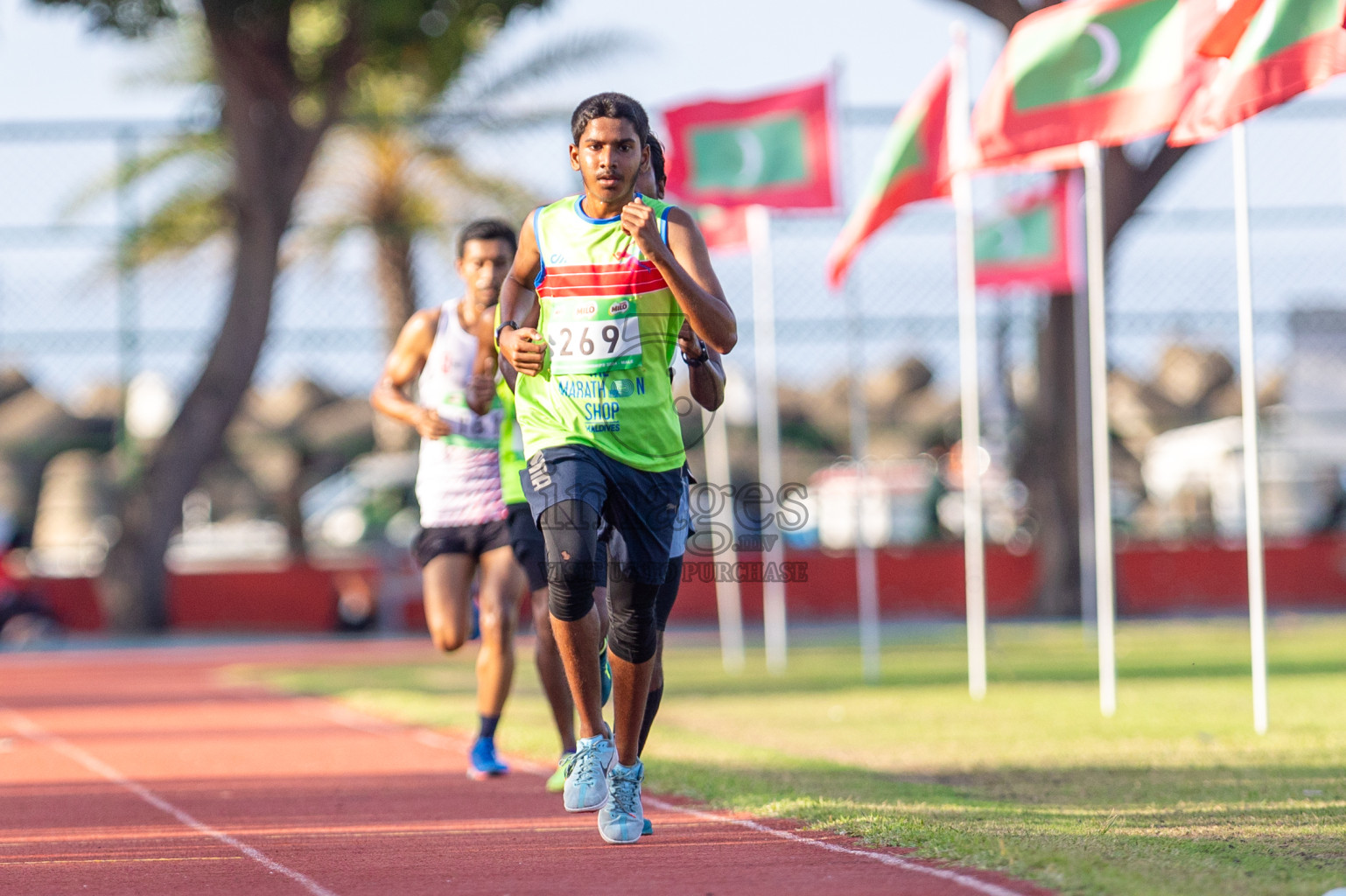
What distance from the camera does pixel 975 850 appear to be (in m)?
4.96

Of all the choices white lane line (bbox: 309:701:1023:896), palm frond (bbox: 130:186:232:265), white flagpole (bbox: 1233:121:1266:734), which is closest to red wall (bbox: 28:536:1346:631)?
palm frond (bbox: 130:186:232:265)

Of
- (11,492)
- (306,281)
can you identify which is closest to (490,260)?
(306,281)

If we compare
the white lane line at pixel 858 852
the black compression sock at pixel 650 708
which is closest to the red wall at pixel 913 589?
the white lane line at pixel 858 852

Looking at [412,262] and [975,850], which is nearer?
[975,850]

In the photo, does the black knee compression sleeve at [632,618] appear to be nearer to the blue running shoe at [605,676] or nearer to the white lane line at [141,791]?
the blue running shoe at [605,676]

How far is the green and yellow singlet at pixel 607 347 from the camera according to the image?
5.30 metres

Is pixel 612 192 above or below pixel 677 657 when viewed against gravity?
above

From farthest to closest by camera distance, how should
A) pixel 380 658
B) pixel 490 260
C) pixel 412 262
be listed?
pixel 412 262 → pixel 380 658 → pixel 490 260

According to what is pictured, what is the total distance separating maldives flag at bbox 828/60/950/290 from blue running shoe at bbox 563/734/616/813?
7.69 metres

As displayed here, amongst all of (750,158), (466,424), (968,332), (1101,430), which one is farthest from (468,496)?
(750,158)

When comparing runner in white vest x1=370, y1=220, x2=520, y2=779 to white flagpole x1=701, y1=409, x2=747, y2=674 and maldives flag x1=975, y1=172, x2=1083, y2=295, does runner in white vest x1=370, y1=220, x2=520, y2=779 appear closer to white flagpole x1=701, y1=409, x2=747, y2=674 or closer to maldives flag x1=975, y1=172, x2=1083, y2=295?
white flagpole x1=701, y1=409, x2=747, y2=674

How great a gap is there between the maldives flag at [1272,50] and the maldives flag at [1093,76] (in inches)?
20.4

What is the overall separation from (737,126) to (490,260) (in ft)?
25.0

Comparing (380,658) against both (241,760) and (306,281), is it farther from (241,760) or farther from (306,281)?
(241,760)
